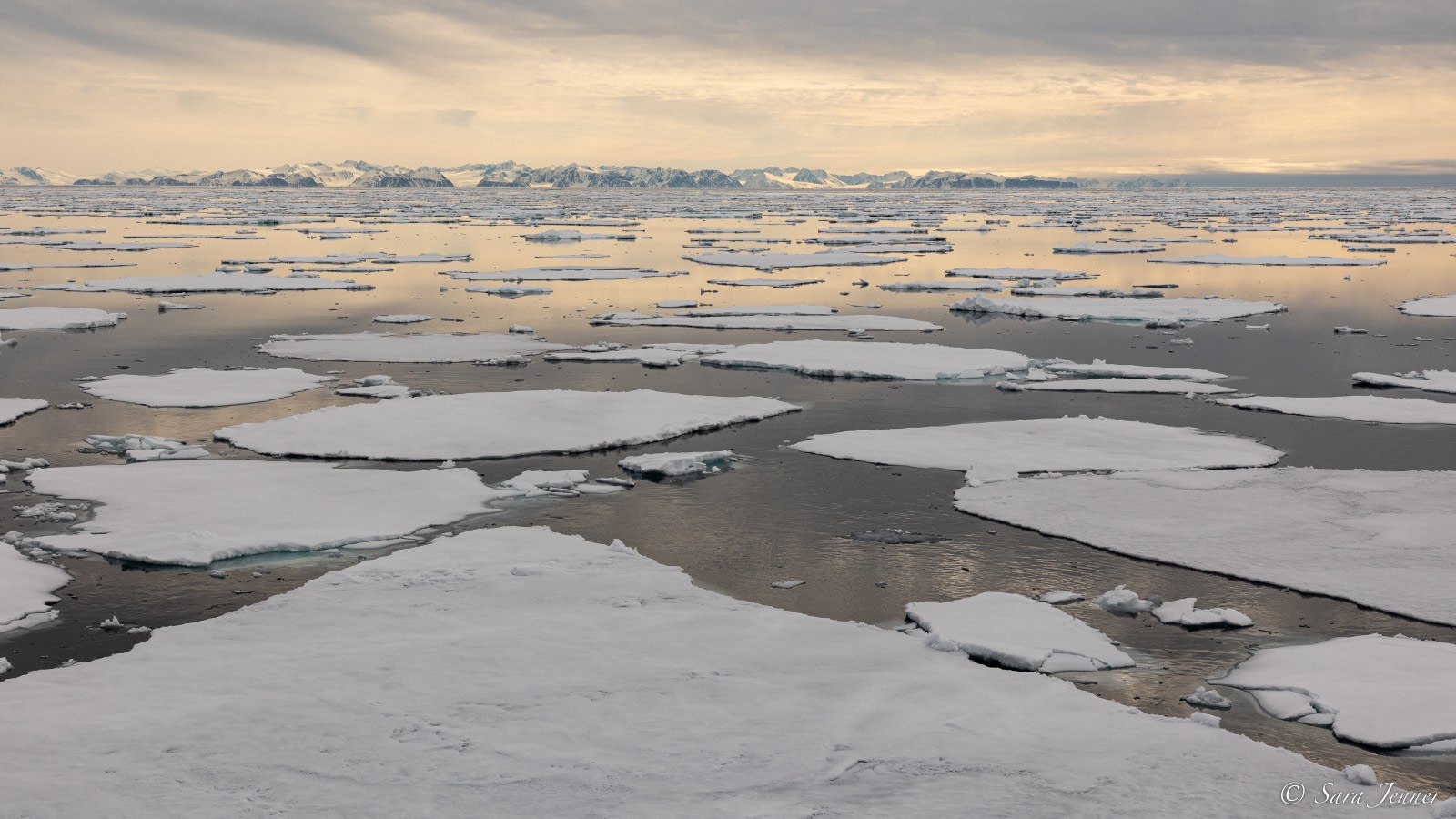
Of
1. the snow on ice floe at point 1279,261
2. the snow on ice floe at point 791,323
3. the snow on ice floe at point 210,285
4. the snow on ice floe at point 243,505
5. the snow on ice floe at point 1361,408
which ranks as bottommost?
the snow on ice floe at point 243,505

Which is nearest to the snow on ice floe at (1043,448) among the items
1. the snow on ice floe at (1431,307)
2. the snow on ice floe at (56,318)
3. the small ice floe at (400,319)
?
the small ice floe at (400,319)

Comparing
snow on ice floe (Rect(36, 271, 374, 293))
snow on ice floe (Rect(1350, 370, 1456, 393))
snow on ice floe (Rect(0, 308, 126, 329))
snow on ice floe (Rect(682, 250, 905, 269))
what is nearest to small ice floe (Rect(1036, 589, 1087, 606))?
snow on ice floe (Rect(1350, 370, 1456, 393))

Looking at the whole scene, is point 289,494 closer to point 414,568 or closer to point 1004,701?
point 414,568

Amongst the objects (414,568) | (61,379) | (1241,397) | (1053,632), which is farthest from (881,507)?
(61,379)

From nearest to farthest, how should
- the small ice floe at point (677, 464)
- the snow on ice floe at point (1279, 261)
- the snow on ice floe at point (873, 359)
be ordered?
1. the small ice floe at point (677, 464)
2. the snow on ice floe at point (873, 359)
3. the snow on ice floe at point (1279, 261)

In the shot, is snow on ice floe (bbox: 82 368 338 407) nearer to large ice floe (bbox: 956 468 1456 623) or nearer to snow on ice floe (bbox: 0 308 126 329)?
snow on ice floe (bbox: 0 308 126 329)

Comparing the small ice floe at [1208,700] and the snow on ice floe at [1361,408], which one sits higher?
the snow on ice floe at [1361,408]

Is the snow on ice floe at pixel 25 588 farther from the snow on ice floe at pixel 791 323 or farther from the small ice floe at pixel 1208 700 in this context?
the snow on ice floe at pixel 791 323
